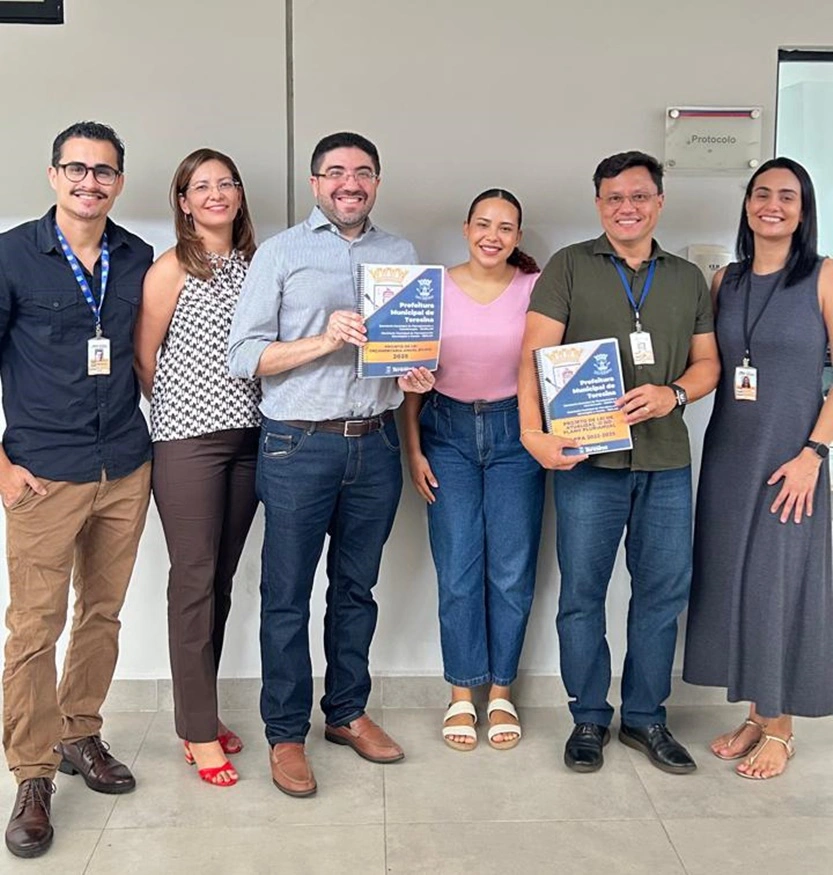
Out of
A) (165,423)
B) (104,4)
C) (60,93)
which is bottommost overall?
(165,423)

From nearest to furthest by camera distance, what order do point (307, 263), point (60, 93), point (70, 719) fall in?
point (307, 263) → point (70, 719) → point (60, 93)

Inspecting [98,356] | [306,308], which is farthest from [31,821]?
[306,308]

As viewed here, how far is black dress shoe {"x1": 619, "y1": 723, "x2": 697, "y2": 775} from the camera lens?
3023 mm

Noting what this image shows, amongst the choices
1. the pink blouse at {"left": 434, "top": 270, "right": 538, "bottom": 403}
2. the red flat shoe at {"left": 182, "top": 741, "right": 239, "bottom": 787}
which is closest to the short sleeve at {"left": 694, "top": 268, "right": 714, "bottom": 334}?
the pink blouse at {"left": 434, "top": 270, "right": 538, "bottom": 403}

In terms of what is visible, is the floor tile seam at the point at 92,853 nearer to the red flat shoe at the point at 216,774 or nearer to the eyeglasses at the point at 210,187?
the red flat shoe at the point at 216,774

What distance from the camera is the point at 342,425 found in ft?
9.15

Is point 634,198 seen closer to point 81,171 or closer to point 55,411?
point 81,171

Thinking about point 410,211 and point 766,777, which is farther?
point 410,211

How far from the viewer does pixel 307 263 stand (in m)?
2.73

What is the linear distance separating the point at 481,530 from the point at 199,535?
2.85 ft

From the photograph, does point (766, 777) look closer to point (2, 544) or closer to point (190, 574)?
point (190, 574)

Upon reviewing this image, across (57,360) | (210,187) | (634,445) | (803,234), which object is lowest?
(634,445)

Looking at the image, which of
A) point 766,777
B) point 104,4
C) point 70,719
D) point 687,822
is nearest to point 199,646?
point 70,719

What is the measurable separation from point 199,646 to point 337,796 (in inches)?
22.0
